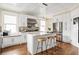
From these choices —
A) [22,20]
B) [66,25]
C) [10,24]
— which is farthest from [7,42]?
[66,25]

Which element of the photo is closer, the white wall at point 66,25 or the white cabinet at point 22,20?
the white wall at point 66,25

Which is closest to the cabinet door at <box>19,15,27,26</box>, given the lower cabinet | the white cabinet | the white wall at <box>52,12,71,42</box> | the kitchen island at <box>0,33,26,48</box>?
the white cabinet

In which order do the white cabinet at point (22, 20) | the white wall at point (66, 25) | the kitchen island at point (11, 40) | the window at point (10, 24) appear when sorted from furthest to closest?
1. the white cabinet at point (22, 20)
2. the white wall at point (66, 25)
3. the window at point (10, 24)
4. the kitchen island at point (11, 40)

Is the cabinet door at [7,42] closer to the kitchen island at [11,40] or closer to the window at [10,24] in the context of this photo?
the kitchen island at [11,40]

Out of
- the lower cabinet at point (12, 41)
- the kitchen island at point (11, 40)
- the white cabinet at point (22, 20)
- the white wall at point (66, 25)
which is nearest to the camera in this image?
the kitchen island at point (11, 40)

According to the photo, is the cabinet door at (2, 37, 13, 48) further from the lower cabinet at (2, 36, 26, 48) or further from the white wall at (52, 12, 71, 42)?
the white wall at (52, 12, 71, 42)

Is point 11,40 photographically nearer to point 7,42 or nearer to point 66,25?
point 7,42

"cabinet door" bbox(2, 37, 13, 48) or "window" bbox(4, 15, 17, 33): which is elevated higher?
"window" bbox(4, 15, 17, 33)

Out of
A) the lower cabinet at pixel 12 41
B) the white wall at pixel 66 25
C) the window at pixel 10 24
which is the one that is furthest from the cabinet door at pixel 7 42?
the white wall at pixel 66 25

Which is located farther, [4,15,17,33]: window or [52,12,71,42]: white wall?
[52,12,71,42]: white wall

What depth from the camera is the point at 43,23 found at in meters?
6.68

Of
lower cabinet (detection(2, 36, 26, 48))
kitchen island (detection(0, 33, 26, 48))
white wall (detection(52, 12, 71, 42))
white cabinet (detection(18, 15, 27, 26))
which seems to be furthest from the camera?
white cabinet (detection(18, 15, 27, 26))
